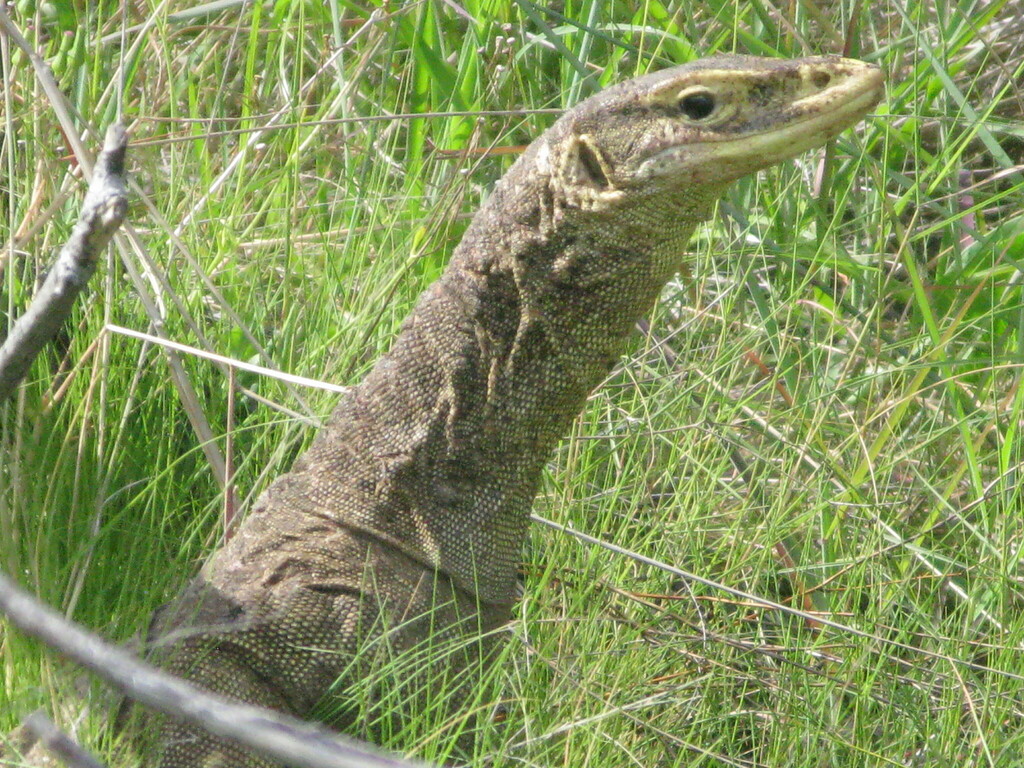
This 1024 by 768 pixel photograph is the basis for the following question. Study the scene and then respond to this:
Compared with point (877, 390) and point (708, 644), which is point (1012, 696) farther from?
point (877, 390)

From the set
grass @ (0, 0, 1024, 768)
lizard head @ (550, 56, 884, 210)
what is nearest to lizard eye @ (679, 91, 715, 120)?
lizard head @ (550, 56, 884, 210)

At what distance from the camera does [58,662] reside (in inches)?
79.2

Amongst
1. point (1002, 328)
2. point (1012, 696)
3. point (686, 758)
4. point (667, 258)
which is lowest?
point (686, 758)

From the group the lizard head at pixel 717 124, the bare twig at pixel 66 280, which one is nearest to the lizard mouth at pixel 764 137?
the lizard head at pixel 717 124

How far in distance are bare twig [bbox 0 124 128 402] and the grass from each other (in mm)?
816

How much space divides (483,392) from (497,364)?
0.05m

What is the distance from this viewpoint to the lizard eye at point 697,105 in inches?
82.9

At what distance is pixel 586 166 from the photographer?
215 centimetres

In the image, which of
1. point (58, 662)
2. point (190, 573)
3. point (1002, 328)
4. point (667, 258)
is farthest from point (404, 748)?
point (1002, 328)

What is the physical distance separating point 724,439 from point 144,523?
1355 millimetres

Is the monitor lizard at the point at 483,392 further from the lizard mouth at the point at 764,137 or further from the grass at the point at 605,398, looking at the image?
the grass at the point at 605,398

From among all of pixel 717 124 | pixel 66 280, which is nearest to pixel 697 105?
pixel 717 124

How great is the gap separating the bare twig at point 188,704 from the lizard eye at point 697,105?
1.42 m

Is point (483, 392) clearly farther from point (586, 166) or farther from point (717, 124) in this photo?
point (717, 124)
